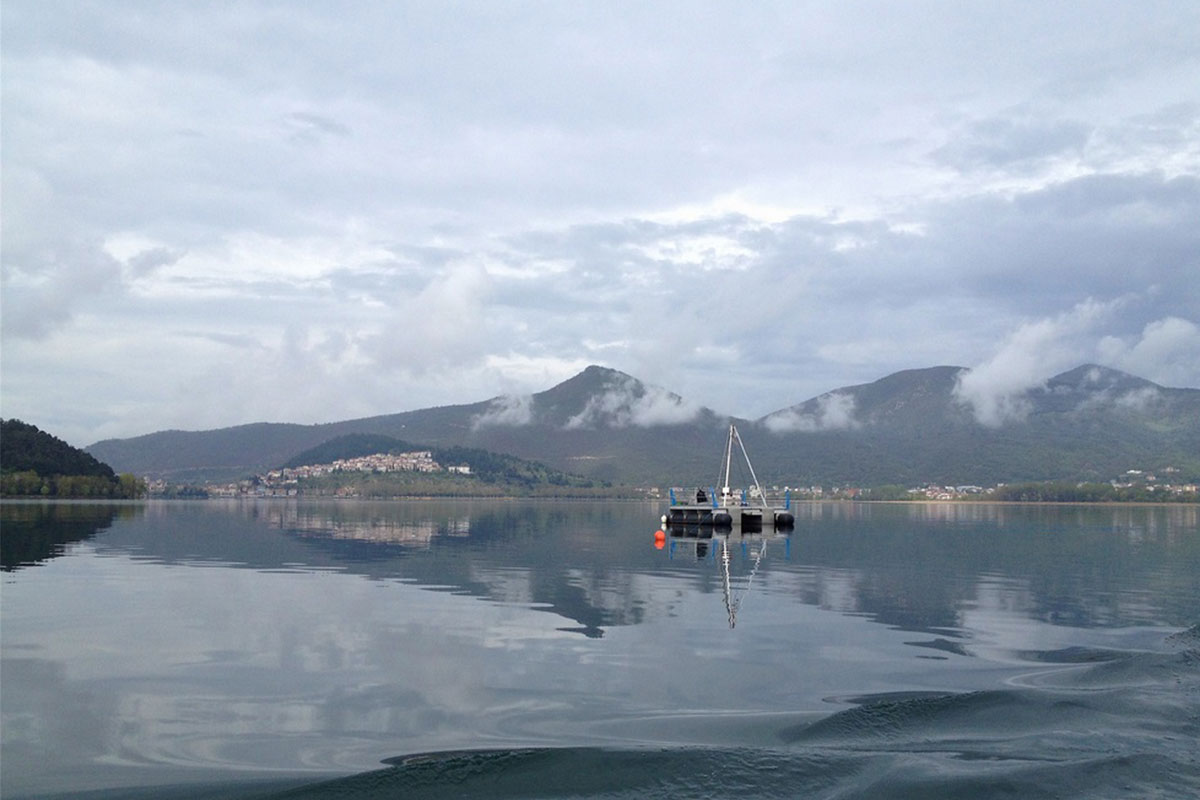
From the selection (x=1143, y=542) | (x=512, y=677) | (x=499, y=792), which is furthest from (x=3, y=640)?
(x=1143, y=542)

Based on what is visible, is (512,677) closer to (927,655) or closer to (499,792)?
(499,792)

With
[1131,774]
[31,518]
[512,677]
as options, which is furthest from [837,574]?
[31,518]

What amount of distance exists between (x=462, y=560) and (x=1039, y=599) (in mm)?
32328

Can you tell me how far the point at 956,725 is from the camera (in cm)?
1767

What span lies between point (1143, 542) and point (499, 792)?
83.4m

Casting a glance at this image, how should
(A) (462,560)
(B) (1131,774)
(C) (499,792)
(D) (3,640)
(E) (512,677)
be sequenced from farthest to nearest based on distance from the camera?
1. (A) (462,560)
2. (D) (3,640)
3. (E) (512,677)
4. (B) (1131,774)
5. (C) (499,792)

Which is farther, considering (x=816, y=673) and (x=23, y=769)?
(x=816, y=673)

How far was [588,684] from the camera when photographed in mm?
21344

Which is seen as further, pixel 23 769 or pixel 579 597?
pixel 579 597

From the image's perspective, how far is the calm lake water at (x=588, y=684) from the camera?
14.5 meters

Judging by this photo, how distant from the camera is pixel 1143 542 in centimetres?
8019

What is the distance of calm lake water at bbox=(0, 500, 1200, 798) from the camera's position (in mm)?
14523

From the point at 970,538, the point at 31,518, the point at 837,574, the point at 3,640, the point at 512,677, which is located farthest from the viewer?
the point at 31,518

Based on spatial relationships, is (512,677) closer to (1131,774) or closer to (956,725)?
(956,725)
